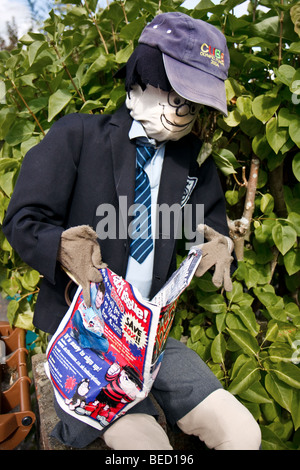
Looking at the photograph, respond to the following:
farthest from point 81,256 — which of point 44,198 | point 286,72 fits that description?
point 286,72

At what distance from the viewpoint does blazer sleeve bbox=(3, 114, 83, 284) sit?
3.38ft

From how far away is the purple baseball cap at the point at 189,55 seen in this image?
1.06 meters

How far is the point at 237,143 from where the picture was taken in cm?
154

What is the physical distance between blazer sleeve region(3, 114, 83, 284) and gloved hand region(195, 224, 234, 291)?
0.44 m

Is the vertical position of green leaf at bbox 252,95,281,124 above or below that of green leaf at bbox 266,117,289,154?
above

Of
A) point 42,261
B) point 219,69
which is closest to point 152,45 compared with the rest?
point 219,69

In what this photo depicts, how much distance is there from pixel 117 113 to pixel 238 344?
83 cm

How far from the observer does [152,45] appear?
109 cm

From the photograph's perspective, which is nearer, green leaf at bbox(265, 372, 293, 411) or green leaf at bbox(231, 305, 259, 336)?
green leaf at bbox(265, 372, 293, 411)

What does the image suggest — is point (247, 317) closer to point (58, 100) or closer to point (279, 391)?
point (279, 391)

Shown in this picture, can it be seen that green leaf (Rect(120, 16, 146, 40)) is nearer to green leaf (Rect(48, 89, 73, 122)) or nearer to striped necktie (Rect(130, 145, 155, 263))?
green leaf (Rect(48, 89, 73, 122))

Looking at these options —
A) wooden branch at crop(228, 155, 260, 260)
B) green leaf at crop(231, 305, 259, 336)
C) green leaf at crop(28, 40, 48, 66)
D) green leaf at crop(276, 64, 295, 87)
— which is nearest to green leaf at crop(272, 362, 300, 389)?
green leaf at crop(231, 305, 259, 336)

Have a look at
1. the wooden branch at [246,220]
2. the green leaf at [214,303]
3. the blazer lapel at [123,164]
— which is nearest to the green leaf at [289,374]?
the green leaf at [214,303]

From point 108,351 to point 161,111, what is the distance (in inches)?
25.8
